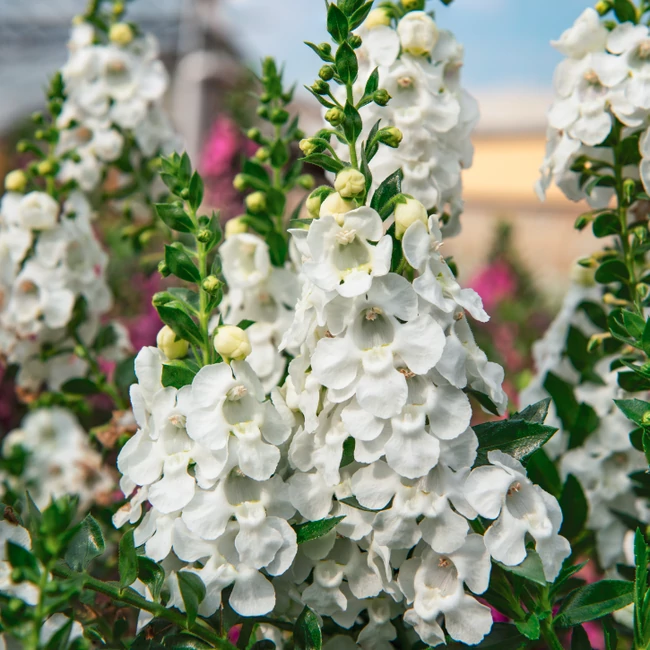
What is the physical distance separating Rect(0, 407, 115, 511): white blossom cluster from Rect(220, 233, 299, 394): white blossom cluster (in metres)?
0.34

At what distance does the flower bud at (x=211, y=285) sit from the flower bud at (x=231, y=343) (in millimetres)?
31

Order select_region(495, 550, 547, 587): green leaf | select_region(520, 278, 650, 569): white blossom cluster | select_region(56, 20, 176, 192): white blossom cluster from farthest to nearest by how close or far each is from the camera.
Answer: select_region(56, 20, 176, 192): white blossom cluster
select_region(520, 278, 650, 569): white blossom cluster
select_region(495, 550, 547, 587): green leaf

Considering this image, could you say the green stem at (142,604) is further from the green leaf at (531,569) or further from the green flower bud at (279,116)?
the green flower bud at (279,116)

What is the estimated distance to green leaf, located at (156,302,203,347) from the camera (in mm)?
512

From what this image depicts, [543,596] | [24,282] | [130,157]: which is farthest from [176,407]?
[130,157]

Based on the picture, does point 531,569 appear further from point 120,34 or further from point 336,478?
point 120,34

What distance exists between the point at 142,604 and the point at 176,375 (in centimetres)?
15

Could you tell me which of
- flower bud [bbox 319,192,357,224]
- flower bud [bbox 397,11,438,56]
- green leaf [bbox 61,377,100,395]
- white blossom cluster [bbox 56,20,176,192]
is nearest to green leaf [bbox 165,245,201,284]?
flower bud [bbox 319,192,357,224]

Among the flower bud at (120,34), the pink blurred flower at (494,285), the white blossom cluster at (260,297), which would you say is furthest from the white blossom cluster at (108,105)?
the pink blurred flower at (494,285)

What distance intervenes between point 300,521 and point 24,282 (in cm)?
52

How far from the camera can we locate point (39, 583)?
401mm

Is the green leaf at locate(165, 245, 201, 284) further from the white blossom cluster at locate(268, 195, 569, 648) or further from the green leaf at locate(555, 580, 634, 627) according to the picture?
the green leaf at locate(555, 580, 634, 627)

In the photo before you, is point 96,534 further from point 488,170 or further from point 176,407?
point 488,170

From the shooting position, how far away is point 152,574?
1.69 feet
